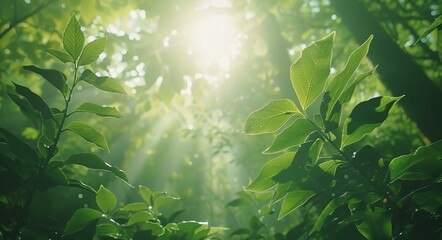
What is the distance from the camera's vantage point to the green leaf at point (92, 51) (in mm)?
1062

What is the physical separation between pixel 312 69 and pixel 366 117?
22 centimetres

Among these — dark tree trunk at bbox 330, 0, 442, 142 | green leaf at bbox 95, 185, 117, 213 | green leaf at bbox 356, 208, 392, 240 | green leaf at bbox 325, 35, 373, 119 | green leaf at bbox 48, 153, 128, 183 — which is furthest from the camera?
dark tree trunk at bbox 330, 0, 442, 142

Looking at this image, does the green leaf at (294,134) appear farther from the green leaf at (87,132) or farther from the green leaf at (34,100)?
the green leaf at (34,100)

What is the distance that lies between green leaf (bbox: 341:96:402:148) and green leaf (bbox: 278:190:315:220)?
0.20 m

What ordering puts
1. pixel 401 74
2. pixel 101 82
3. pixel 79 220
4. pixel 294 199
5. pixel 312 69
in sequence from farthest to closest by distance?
pixel 401 74 < pixel 101 82 < pixel 79 220 < pixel 294 199 < pixel 312 69

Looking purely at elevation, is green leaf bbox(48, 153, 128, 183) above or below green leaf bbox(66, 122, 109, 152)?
below

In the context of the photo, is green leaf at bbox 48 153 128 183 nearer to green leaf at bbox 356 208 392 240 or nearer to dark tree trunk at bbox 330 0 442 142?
green leaf at bbox 356 208 392 240

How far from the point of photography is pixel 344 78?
84cm

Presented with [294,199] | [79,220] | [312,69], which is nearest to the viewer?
[312,69]

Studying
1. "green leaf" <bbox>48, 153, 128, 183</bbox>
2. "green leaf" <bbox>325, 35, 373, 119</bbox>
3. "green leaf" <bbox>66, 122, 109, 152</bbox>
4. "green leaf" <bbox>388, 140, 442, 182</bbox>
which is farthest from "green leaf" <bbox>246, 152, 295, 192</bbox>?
"green leaf" <bbox>66, 122, 109, 152</bbox>

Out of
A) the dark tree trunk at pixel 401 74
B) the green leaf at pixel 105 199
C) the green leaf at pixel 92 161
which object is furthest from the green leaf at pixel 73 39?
the dark tree trunk at pixel 401 74

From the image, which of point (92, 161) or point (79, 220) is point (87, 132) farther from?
point (79, 220)

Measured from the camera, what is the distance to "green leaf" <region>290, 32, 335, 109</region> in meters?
0.81

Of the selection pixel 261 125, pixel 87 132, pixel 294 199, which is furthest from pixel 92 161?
pixel 294 199
